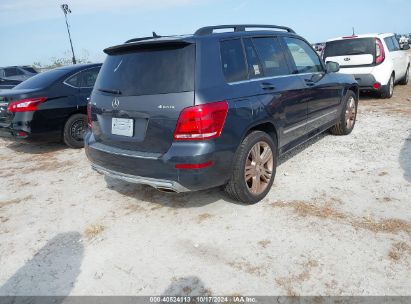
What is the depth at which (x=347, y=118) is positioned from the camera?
6.25 meters

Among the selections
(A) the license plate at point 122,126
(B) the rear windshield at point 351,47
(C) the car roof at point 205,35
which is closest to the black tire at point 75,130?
(C) the car roof at point 205,35

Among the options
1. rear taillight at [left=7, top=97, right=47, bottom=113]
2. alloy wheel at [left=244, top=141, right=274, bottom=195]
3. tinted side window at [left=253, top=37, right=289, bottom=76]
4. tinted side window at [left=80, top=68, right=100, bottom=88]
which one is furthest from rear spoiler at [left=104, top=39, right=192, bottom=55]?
tinted side window at [left=80, top=68, right=100, bottom=88]

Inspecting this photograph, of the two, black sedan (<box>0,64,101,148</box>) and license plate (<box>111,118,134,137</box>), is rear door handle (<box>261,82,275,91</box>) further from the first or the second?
black sedan (<box>0,64,101,148</box>)

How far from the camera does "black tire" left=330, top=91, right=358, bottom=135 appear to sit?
19.8 feet

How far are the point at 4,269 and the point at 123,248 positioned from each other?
1.03 m

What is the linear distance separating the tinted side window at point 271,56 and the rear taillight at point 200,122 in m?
1.11

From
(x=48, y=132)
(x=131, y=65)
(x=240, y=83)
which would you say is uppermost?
(x=131, y=65)

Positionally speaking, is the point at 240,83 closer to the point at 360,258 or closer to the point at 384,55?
the point at 360,258

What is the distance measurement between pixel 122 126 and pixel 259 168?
1.54m

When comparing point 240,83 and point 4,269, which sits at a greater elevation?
point 240,83

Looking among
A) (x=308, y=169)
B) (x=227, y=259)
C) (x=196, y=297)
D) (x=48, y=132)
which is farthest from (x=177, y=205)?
(x=48, y=132)

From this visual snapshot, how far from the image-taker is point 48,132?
20.8 ft

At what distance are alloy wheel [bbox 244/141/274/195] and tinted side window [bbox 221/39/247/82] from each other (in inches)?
29.9

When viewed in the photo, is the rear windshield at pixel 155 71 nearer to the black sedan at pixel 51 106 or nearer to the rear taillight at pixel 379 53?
the black sedan at pixel 51 106
